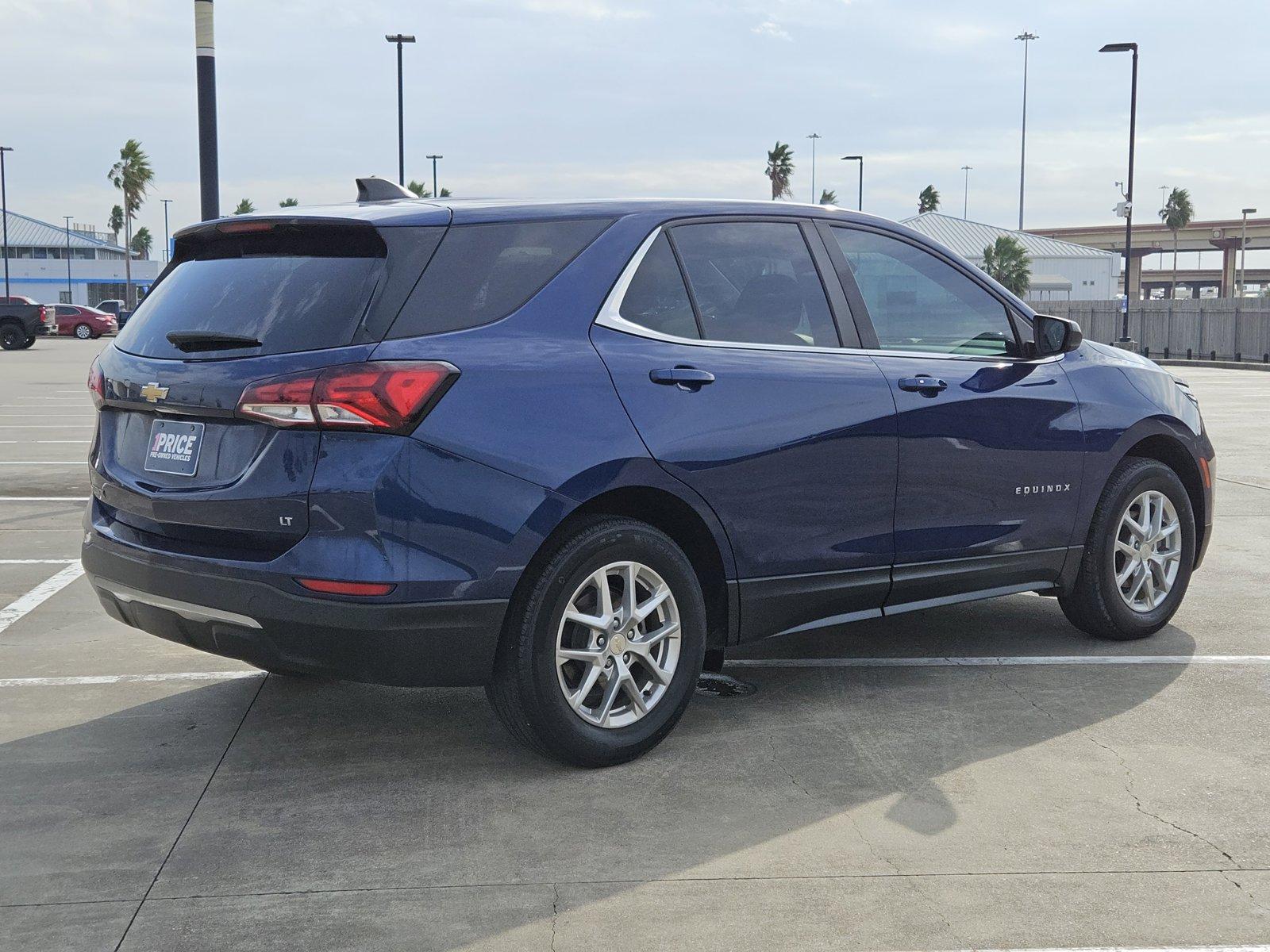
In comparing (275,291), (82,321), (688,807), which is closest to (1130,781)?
(688,807)

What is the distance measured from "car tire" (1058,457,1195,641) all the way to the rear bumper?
116 inches

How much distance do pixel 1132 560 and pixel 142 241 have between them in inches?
5599

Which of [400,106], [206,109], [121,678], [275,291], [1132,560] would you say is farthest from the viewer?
[400,106]

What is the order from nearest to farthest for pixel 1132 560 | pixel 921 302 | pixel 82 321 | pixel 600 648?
pixel 600 648 < pixel 921 302 < pixel 1132 560 < pixel 82 321

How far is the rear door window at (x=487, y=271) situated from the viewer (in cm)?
420

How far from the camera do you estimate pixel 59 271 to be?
113 meters

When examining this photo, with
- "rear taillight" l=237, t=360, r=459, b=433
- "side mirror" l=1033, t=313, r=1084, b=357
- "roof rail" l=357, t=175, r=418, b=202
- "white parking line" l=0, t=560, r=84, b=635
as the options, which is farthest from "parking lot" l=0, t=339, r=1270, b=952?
"roof rail" l=357, t=175, r=418, b=202

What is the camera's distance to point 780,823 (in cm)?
405

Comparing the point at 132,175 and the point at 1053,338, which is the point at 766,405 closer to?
the point at 1053,338

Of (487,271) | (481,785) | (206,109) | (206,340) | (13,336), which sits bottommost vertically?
(481,785)

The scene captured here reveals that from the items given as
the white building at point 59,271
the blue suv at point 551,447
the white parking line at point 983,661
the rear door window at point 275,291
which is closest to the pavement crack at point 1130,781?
the white parking line at point 983,661

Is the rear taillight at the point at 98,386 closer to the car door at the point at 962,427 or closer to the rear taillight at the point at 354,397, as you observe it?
the rear taillight at the point at 354,397

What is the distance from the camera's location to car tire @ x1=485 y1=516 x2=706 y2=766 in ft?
14.1

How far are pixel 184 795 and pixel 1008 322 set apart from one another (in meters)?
3.57
